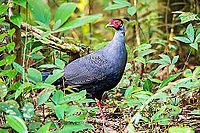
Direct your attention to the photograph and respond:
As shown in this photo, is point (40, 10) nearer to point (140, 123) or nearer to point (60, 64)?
point (60, 64)

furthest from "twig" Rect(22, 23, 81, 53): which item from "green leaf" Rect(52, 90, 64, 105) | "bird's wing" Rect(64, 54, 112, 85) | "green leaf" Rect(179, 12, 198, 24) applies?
"green leaf" Rect(52, 90, 64, 105)

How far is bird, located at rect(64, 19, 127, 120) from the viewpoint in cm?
431

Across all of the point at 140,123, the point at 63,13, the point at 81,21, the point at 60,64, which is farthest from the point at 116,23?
the point at 81,21

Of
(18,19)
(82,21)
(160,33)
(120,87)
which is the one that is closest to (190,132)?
(82,21)

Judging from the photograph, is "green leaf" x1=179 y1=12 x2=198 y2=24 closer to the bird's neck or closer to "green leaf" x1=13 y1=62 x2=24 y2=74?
the bird's neck

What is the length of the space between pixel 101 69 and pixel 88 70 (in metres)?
0.16

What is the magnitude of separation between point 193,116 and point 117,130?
68 centimetres

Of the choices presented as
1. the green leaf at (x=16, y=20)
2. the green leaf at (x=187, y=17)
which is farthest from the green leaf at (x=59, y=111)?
the green leaf at (x=187, y=17)

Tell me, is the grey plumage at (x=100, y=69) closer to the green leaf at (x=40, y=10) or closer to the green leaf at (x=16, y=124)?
the green leaf at (x=16, y=124)

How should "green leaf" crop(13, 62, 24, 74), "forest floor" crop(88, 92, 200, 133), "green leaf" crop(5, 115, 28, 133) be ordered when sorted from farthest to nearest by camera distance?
"forest floor" crop(88, 92, 200, 133) < "green leaf" crop(13, 62, 24, 74) < "green leaf" crop(5, 115, 28, 133)

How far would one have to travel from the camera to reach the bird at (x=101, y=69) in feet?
14.1

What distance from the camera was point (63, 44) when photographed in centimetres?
484

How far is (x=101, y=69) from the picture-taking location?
4.34 meters

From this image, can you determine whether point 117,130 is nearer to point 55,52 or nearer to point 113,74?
point 113,74
